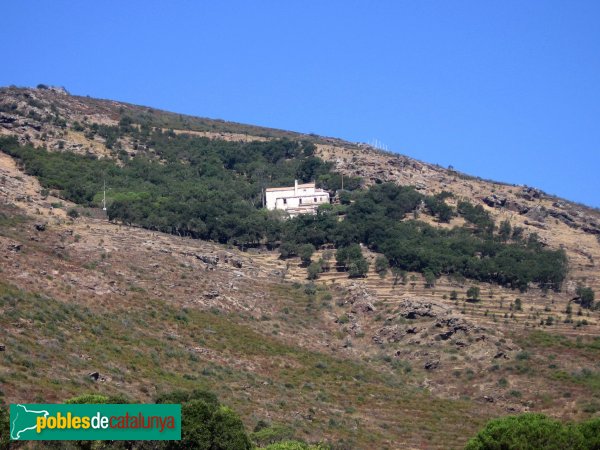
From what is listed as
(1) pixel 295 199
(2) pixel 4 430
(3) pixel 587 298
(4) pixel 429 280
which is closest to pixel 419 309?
(4) pixel 429 280

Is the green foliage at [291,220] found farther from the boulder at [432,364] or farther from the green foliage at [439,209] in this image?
the boulder at [432,364]

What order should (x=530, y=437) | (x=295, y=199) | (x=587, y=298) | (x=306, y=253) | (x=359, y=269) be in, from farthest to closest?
(x=295, y=199) < (x=306, y=253) < (x=359, y=269) < (x=587, y=298) < (x=530, y=437)

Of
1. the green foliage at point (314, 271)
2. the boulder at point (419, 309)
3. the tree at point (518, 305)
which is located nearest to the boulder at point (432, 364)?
the boulder at point (419, 309)

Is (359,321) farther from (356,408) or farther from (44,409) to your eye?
(44,409)

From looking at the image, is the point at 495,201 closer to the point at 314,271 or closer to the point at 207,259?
the point at 314,271

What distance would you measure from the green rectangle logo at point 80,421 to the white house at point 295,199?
61.6 meters

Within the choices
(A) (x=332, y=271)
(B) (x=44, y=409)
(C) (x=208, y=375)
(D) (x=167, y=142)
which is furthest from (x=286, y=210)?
(B) (x=44, y=409)

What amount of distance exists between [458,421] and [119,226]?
1295 inches

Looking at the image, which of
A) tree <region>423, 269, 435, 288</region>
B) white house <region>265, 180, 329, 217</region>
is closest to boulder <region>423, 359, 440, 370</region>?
tree <region>423, 269, 435, 288</region>

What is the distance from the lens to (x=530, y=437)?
32031mm

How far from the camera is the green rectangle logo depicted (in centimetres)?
2444

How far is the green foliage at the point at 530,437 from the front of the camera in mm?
31594

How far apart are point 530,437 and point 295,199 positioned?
A: 57.7 m

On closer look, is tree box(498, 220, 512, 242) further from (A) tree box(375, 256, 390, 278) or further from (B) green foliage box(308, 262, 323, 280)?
(B) green foliage box(308, 262, 323, 280)
